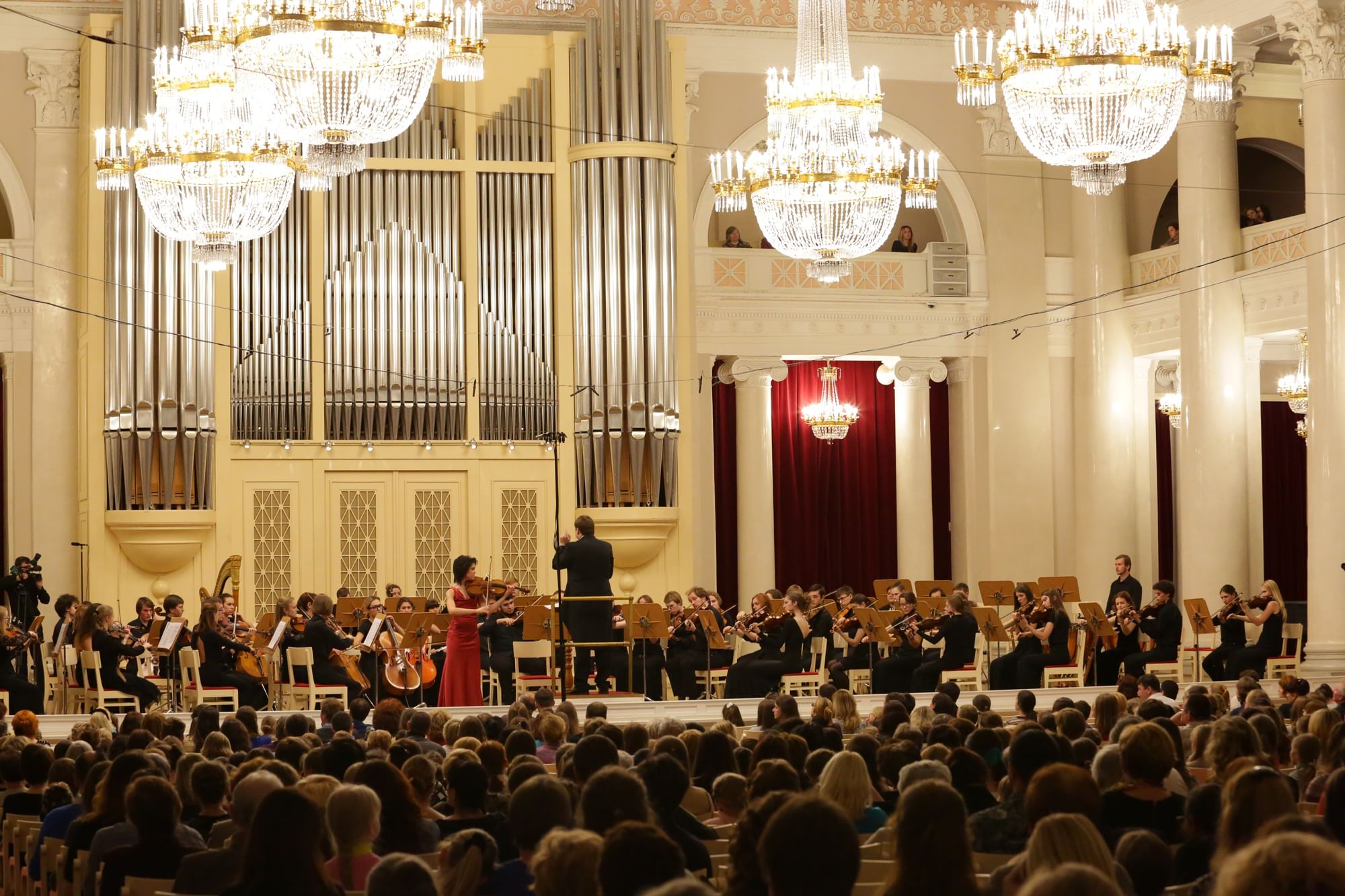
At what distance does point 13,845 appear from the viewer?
19.9 feet

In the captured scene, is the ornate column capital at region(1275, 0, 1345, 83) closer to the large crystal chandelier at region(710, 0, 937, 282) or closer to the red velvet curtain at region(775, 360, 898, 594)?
the large crystal chandelier at region(710, 0, 937, 282)

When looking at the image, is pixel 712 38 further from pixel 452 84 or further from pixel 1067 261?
pixel 1067 261

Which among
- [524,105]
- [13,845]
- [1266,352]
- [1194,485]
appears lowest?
[13,845]

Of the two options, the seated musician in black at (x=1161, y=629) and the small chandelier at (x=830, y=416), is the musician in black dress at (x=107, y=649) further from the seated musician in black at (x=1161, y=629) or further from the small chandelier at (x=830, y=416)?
Result: the small chandelier at (x=830, y=416)

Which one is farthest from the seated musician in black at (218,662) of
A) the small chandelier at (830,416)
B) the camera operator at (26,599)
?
the small chandelier at (830,416)

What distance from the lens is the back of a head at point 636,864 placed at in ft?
10.5

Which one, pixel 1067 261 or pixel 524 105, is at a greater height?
pixel 524 105

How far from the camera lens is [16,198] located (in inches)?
642

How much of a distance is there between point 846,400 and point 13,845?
14.7 meters

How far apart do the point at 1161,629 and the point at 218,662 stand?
7.27 meters

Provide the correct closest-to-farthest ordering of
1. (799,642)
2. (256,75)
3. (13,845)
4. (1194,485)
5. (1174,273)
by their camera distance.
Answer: (13,845), (256,75), (799,642), (1194,485), (1174,273)

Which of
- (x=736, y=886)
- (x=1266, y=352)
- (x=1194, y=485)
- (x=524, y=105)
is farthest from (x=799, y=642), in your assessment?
(x=736, y=886)

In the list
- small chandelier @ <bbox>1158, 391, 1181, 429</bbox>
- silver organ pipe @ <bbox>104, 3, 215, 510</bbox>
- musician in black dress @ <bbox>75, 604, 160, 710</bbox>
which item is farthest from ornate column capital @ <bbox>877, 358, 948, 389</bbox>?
musician in black dress @ <bbox>75, 604, 160, 710</bbox>

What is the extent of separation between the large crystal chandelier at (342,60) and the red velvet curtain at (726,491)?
402 inches
